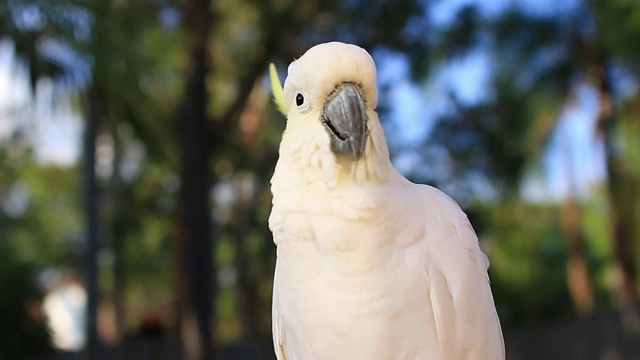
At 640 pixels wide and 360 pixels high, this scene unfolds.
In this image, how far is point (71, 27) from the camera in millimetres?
4746

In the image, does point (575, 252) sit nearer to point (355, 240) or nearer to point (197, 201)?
point (197, 201)

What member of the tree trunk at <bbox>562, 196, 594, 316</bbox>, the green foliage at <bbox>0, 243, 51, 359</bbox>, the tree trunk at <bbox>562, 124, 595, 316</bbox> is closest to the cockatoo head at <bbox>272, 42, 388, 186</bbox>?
the green foliage at <bbox>0, 243, 51, 359</bbox>

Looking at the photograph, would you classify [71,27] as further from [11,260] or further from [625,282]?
[625,282]

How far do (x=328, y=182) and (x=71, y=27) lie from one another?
377 centimetres

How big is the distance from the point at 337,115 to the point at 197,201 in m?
4.97

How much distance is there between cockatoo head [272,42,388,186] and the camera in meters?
1.46

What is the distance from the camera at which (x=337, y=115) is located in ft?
4.80

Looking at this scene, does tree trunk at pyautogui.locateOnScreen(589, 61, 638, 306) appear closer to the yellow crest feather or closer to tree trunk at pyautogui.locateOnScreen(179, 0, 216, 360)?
tree trunk at pyautogui.locateOnScreen(179, 0, 216, 360)

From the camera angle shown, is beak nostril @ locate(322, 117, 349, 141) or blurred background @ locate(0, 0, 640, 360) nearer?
beak nostril @ locate(322, 117, 349, 141)

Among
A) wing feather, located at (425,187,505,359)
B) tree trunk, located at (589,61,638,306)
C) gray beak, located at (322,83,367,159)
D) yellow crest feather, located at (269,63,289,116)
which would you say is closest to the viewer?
gray beak, located at (322,83,367,159)

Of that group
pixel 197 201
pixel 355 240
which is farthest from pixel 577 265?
pixel 355 240

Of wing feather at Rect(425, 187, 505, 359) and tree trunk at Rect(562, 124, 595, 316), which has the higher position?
wing feather at Rect(425, 187, 505, 359)

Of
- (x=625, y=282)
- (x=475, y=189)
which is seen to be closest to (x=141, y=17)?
(x=475, y=189)

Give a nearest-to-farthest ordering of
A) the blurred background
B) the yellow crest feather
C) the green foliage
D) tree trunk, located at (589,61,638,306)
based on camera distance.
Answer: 1. the yellow crest feather
2. the blurred background
3. the green foliage
4. tree trunk, located at (589,61,638,306)
